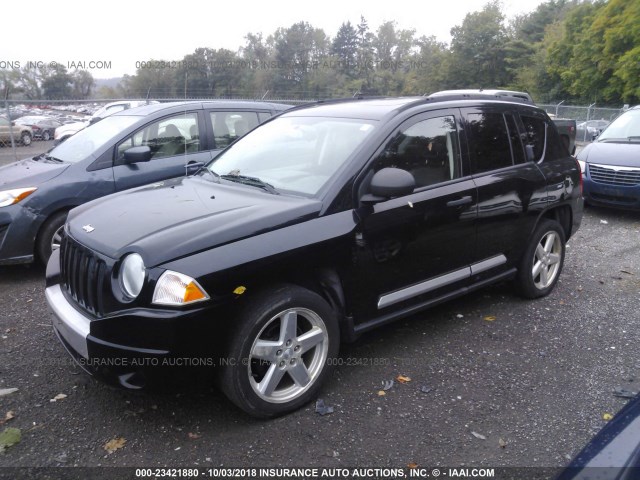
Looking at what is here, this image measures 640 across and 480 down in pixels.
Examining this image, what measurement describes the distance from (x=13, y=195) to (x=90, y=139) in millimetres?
1271

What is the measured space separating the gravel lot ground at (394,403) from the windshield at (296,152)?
1.36m

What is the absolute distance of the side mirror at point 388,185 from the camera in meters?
3.21

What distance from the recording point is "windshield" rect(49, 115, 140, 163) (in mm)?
5770

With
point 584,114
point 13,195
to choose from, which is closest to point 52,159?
point 13,195

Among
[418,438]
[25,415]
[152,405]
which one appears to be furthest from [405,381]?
[25,415]

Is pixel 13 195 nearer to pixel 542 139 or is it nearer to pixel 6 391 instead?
pixel 6 391

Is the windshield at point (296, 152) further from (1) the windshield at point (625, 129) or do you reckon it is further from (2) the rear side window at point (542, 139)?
(1) the windshield at point (625, 129)

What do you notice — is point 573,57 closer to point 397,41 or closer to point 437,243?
point 397,41

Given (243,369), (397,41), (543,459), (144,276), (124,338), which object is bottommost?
(543,459)

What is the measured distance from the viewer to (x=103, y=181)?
219 inches

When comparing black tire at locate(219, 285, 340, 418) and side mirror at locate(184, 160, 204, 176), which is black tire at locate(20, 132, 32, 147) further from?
black tire at locate(219, 285, 340, 418)

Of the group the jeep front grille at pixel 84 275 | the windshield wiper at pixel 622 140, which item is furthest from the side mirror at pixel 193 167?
the windshield wiper at pixel 622 140

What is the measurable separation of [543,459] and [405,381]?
38.4 inches

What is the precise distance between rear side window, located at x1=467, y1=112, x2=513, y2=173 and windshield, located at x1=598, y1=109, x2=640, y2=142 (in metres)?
5.49
